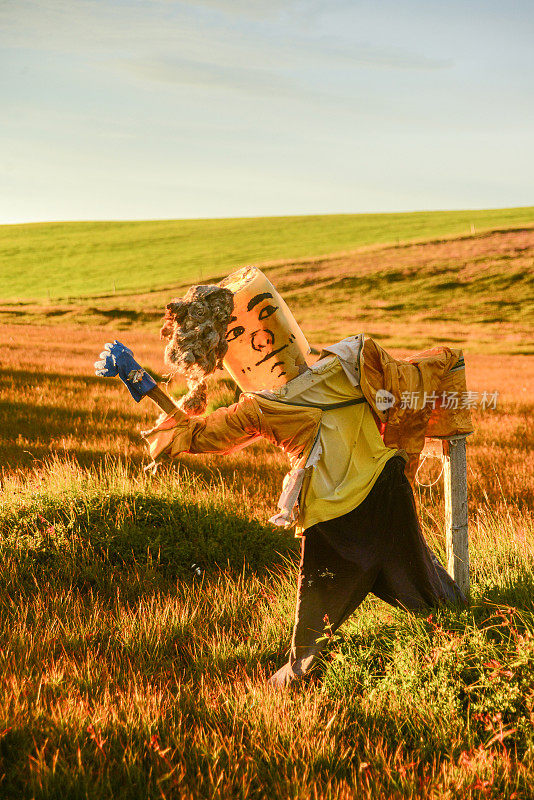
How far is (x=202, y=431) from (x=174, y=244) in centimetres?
6352

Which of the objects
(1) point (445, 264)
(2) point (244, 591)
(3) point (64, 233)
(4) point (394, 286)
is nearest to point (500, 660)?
(2) point (244, 591)

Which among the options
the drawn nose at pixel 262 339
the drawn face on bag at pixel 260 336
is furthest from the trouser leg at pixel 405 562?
the drawn nose at pixel 262 339

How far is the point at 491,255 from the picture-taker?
48.6 metres

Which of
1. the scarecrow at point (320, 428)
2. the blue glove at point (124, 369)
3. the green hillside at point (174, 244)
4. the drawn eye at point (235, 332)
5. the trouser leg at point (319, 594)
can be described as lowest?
the trouser leg at point (319, 594)

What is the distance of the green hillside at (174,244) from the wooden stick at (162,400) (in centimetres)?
4453

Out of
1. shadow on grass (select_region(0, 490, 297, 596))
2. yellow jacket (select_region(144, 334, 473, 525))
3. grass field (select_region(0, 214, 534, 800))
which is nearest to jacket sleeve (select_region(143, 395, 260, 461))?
yellow jacket (select_region(144, 334, 473, 525))

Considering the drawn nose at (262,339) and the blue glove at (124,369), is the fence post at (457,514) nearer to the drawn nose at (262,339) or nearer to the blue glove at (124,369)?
the drawn nose at (262,339)

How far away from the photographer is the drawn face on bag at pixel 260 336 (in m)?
3.14

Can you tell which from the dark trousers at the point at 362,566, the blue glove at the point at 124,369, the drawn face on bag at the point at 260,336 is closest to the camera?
the blue glove at the point at 124,369

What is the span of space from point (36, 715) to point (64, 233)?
242 ft

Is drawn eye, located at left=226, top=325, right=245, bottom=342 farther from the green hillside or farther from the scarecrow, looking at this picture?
the green hillside

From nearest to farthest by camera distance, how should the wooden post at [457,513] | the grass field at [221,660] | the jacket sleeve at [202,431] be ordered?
the grass field at [221,660] < the jacket sleeve at [202,431] < the wooden post at [457,513]

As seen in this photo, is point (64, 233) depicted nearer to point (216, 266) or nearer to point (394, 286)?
point (216, 266)

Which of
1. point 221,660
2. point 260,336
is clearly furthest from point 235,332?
point 221,660
